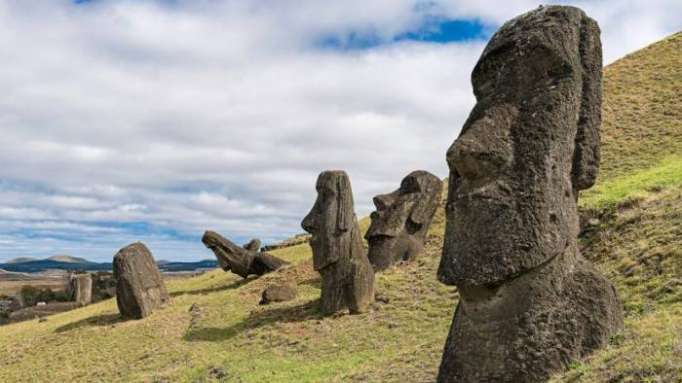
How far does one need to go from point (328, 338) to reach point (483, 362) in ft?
27.8

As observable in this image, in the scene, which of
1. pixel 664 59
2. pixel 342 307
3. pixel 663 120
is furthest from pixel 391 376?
pixel 664 59

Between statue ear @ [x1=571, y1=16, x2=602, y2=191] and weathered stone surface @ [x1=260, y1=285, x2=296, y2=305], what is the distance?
14166mm

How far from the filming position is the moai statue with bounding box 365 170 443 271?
23078 millimetres

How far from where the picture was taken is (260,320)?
1828cm

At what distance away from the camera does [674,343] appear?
645 centimetres

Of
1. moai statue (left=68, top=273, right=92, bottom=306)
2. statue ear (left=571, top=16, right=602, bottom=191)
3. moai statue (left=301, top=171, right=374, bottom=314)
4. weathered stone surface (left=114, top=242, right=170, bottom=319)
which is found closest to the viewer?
statue ear (left=571, top=16, right=602, bottom=191)

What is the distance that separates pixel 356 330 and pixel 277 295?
18.9ft

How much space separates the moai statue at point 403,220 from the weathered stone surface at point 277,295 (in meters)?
3.45

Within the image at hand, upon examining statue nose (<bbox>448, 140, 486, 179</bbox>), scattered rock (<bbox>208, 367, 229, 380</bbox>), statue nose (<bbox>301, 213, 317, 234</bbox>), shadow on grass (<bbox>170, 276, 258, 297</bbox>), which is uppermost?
statue nose (<bbox>448, 140, 486, 179</bbox>)

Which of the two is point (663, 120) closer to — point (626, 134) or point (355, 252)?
point (626, 134)

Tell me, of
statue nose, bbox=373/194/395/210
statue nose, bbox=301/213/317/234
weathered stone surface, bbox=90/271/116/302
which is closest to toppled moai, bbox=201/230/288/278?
statue nose, bbox=373/194/395/210

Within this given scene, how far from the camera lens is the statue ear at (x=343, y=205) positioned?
17.8 metres

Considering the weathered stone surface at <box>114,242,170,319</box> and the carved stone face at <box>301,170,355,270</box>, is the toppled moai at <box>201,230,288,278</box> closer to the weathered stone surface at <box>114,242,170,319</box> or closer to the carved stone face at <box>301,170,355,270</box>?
the weathered stone surface at <box>114,242,170,319</box>

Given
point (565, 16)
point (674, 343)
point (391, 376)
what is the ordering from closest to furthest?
point (674, 343) < point (565, 16) < point (391, 376)
